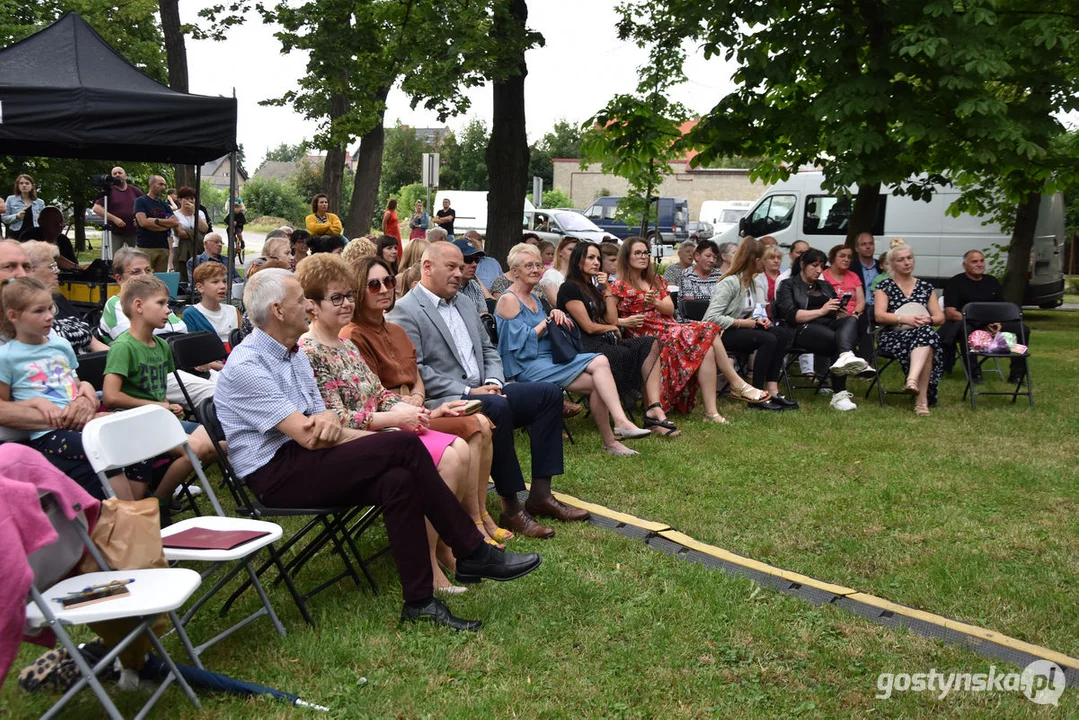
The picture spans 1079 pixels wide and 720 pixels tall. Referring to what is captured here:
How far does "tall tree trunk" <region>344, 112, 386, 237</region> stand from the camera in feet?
64.8

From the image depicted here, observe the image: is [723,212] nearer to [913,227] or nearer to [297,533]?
[913,227]

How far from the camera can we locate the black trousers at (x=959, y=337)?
9625 millimetres

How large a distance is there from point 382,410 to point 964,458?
4.56 meters

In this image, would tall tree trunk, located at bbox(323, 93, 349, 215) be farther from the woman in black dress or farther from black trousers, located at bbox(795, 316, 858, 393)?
the woman in black dress

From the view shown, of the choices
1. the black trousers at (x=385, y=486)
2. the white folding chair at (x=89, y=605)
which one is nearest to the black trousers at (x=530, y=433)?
the black trousers at (x=385, y=486)

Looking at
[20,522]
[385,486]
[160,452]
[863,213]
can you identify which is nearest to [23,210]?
[160,452]

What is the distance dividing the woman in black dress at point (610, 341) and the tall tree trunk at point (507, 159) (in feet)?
16.7

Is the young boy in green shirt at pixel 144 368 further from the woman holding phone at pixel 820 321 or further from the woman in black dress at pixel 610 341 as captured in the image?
the woman holding phone at pixel 820 321

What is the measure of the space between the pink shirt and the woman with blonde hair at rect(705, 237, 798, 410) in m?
0.81

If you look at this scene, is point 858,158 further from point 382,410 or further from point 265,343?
point 265,343

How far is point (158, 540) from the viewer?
3.30 metres

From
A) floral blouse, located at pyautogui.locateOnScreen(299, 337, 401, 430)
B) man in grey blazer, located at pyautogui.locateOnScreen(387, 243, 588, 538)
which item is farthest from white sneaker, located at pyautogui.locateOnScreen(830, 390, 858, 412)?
floral blouse, located at pyautogui.locateOnScreen(299, 337, 401, 430)

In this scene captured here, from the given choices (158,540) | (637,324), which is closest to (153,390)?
(158,540)

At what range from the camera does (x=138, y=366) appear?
497 centimetres
